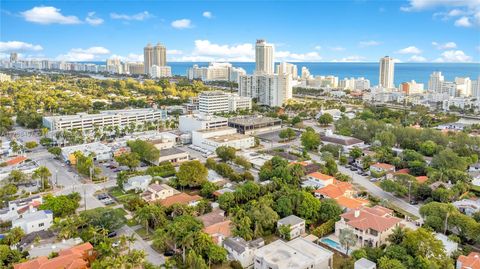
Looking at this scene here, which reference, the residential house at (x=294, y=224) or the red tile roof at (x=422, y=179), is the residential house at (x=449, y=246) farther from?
the red tile roof at (x=422, y=179)

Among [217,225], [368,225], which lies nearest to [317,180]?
[368,225]

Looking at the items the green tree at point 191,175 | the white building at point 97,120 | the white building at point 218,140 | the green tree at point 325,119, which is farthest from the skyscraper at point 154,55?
the green tree at point 191,175

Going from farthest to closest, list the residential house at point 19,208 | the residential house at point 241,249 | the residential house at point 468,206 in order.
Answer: the residential house at point 468,206, the residential house at point 19,208, the residential house at point 241,249

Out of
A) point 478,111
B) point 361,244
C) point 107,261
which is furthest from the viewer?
point 478,111

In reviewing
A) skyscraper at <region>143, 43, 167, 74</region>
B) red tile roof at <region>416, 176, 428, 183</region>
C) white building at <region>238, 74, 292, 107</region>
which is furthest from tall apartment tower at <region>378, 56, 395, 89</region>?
skyscraper at <region>143, 43, 167, 74</region>

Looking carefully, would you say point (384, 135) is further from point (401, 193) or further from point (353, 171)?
point (401, 193)

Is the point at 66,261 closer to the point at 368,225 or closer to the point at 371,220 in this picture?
the point at 368,225

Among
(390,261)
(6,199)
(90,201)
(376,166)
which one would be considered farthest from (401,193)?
(6,199)
